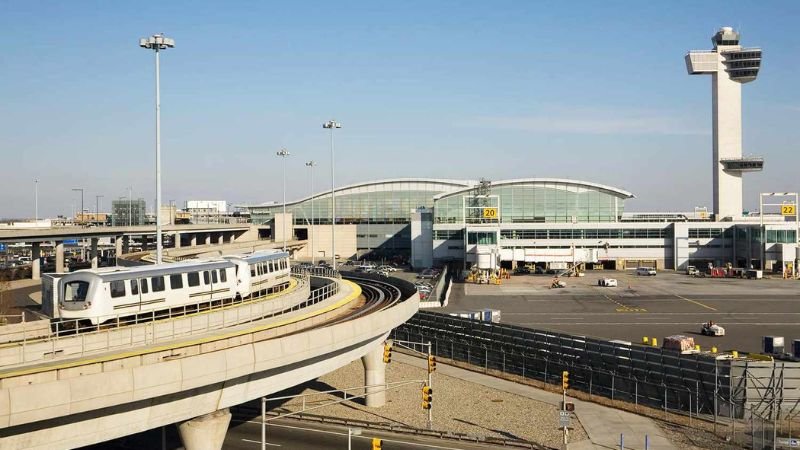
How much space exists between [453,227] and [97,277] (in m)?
89.8

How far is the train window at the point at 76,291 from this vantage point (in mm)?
27000

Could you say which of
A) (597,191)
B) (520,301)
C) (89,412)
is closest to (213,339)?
(89,412)

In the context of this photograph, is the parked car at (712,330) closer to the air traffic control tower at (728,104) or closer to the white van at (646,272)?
Result: the white van at (646,272)

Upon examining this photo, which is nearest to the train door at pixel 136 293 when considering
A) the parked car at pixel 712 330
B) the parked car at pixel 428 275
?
the parked car at pixel 712 330

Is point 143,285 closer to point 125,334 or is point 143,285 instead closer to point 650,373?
point 125,334

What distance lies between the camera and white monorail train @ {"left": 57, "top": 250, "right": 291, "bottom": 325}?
27125mm

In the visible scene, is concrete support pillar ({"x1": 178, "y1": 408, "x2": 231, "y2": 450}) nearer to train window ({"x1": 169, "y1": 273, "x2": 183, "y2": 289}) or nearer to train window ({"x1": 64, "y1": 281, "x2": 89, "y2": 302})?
train window ({"x1": 64, "y1": 281, "x2": 89, "y2": 302})

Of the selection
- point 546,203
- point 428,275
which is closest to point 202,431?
point 428,275

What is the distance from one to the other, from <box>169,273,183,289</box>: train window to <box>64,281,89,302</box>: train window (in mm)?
5100

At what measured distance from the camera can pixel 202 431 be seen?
21.6m

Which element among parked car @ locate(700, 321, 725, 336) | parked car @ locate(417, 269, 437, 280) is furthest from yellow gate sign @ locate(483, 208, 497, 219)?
parked car @ locate(700, 321, 725, 336)

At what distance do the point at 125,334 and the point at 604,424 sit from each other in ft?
72.2

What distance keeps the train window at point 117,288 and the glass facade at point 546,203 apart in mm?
90572

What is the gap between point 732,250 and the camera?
367 ft
